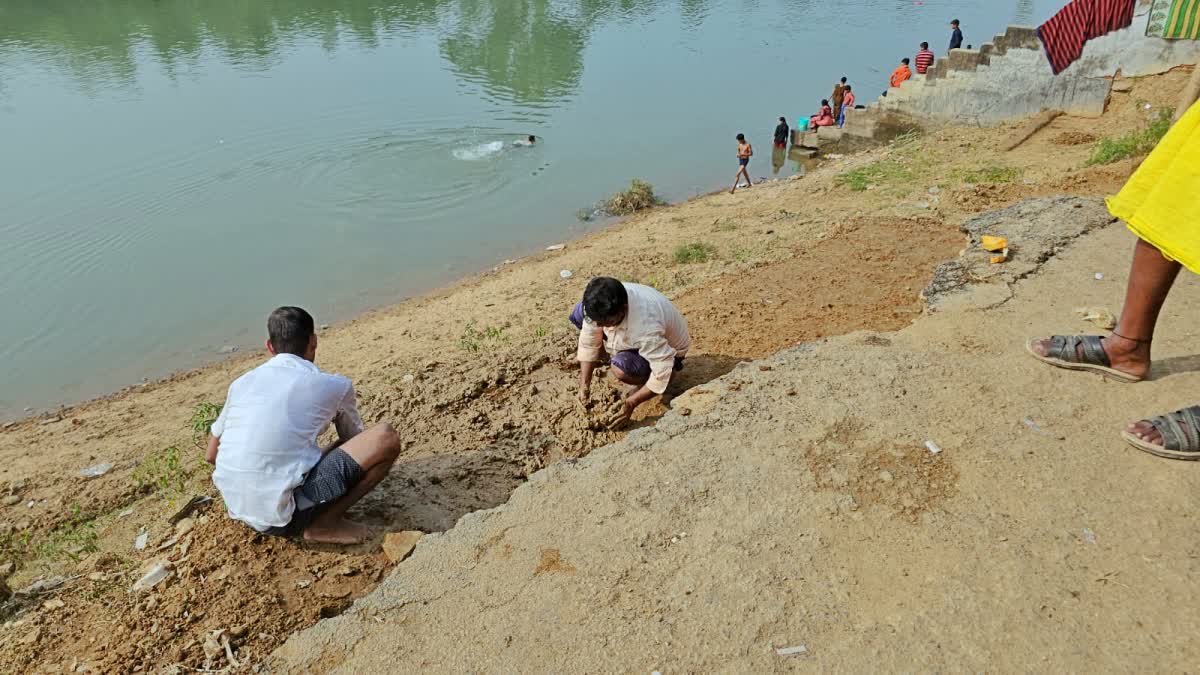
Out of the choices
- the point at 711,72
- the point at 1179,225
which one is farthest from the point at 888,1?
the point at 1179,225

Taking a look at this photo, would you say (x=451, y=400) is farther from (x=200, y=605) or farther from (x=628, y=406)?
(x=200, y=605)

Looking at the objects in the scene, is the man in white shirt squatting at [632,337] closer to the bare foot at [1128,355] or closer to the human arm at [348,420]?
the human arm at [348,420]

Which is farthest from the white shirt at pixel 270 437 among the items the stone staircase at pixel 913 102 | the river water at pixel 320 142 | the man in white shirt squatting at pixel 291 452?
the stone staircase at pixel 913 102

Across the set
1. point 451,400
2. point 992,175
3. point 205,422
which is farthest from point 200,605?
point 992,175

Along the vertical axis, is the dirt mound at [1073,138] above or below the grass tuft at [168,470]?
above

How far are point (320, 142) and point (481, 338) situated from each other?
368 inches

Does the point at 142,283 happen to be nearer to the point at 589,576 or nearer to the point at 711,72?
the point at 589,576

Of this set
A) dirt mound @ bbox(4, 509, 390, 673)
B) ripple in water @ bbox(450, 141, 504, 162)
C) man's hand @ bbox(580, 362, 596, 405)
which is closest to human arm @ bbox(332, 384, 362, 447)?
dirt mound @ bbox(4, 509, 390, 673)

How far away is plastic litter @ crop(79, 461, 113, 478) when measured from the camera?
525 cm

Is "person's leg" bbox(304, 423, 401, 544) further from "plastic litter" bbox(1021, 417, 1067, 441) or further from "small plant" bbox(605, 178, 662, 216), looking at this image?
"small plant" bbox(605, 178, 662, 216)

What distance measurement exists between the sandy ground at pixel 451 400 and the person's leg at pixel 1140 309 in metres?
1.13

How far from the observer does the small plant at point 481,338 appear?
21.0ft

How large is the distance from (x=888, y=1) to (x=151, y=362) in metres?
28.7

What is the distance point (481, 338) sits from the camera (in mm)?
6598
